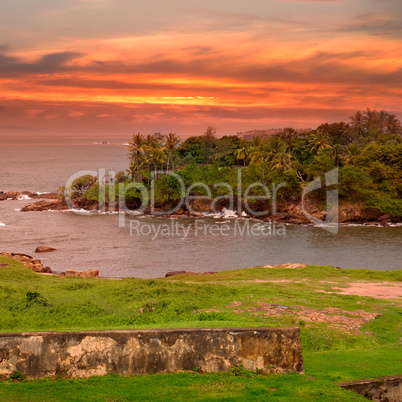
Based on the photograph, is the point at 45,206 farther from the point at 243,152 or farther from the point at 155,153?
the point at 243,152

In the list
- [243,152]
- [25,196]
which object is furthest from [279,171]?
[25,196]

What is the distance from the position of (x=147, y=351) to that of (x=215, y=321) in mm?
5247

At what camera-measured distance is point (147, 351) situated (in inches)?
418

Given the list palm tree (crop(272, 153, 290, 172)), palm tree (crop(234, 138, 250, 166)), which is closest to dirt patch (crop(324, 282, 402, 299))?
palm tree (crop(272, 153, 290, 172))

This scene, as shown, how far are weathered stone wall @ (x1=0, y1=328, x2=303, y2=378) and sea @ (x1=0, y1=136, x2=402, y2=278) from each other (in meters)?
34.3

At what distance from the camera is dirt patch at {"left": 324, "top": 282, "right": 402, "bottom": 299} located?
25.1 m

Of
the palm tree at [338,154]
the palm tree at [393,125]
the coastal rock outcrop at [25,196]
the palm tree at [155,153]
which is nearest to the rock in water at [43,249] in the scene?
the palm tree at [155,153]

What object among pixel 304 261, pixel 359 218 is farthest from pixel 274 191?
pixel 304 261

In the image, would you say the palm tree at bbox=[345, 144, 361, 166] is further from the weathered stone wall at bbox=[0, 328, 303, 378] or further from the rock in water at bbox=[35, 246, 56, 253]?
the weathered stone wall at bbox=[0, 328, 303, 378]

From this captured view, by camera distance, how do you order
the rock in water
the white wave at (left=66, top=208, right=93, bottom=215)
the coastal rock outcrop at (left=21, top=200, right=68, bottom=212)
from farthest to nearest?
1. the coastal rock outcrop at (left=21, top=200, right=68, bottom=212)
2. the white wave at (left=66, top=208, right=93, bottom=215)
3. the rock in water

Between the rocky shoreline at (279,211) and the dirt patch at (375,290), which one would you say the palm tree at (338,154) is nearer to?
the rocky shoreline at (279,211)

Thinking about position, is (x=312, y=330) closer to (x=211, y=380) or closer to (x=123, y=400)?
(x=211, y=380)

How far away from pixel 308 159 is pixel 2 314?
90.3m

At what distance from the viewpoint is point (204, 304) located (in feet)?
65.4
